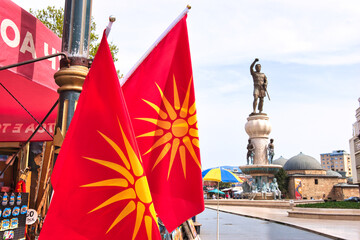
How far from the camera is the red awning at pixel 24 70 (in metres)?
3.45

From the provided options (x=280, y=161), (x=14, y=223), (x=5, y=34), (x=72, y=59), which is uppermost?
(x=280, y=161)

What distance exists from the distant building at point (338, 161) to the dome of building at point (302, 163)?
99.8 m

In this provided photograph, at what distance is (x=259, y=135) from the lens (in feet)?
121

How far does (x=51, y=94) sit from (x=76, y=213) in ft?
11.1

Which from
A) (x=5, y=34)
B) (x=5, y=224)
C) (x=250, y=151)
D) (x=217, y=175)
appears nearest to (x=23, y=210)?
(x=5, y=224)

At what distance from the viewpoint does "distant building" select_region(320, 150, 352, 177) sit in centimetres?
16962

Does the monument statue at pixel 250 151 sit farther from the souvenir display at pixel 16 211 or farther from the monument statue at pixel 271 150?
the souvenir display at pixel 16 211

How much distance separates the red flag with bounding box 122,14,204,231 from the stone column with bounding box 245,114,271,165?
1359 inches

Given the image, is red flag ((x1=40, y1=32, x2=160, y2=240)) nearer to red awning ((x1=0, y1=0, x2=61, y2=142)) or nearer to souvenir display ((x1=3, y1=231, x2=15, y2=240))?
red awning ((x1=0, y1=0, x2=61, y2=142))

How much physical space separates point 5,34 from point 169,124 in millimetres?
1868

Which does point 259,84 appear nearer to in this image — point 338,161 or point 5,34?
point 5,34

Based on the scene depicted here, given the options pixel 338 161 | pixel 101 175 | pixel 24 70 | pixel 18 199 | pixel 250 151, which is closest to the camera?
pixel 101 175

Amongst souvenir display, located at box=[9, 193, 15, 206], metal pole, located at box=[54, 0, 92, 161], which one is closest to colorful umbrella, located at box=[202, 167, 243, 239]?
souvenir display, located at box=[9, 193, 15, 206]

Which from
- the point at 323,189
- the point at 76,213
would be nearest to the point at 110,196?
the point at 76,213
